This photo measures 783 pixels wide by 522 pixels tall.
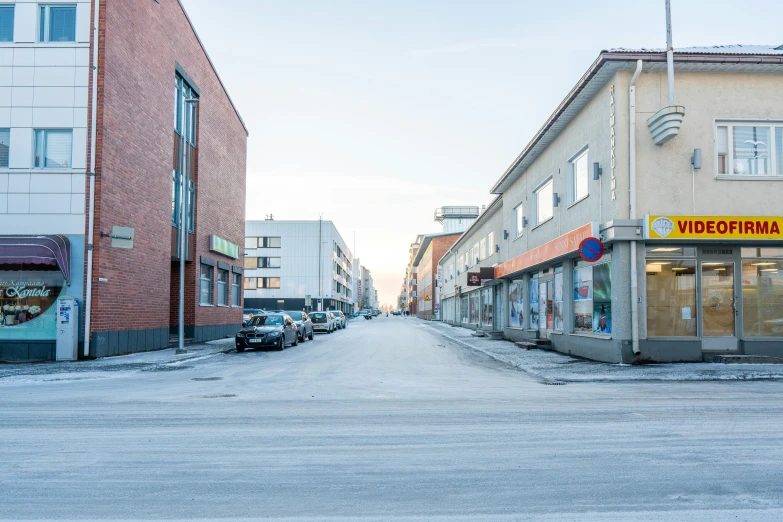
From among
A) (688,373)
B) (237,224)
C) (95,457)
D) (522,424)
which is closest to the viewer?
(95,457)

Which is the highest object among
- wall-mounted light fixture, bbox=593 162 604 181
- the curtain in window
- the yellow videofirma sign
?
the curtain in window

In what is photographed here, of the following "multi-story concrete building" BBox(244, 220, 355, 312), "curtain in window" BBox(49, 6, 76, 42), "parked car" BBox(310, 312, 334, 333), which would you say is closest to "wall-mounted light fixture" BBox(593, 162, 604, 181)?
"curtain in window" BBox(49, 6, 76, 42)

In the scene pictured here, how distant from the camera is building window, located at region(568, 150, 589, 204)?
18384 mm

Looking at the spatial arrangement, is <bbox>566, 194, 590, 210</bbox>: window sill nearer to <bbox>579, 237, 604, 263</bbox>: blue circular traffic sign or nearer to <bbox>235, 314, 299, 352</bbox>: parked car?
<bbox>579, 237, 604, 263</bbox>: blue circular traffic sign

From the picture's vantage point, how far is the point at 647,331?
1558 cm

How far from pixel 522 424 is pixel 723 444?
7.58 ft

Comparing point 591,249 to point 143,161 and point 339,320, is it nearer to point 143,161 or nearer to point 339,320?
point 143,161

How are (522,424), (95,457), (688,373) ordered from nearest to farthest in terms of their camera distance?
(95,457)
(522,424)
(688,373)

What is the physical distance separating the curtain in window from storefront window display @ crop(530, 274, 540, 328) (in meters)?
18.8

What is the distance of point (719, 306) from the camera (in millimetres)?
15875

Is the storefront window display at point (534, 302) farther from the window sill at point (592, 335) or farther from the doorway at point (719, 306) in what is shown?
the doorway at point (719, 306)

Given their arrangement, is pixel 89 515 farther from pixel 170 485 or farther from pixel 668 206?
pixel 668 206

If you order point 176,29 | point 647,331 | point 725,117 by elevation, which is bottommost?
point 647,331

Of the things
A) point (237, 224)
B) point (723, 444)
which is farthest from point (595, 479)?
point (237, 224)
